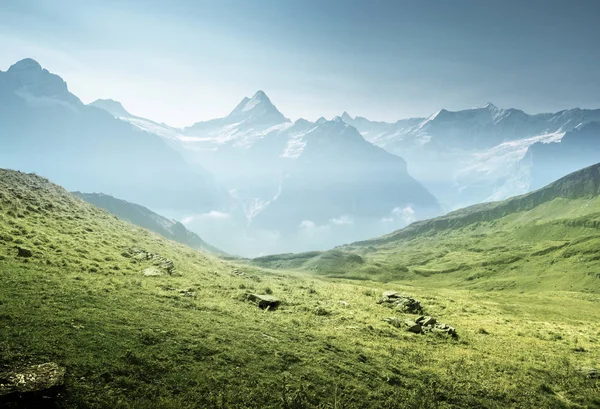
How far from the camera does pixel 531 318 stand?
49062 mm

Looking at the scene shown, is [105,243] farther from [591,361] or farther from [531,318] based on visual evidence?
[531,318]

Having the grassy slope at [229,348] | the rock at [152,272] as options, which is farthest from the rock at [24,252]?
the rock at [152,272]

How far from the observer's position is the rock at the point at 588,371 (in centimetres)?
2434

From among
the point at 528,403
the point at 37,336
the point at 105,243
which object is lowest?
the point at 528,403

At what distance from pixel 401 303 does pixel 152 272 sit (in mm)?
31619

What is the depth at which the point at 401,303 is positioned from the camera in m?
42.7

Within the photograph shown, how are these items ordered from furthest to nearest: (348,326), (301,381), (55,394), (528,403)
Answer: (348,326) → (528,403) → (301,381) → (55,394)

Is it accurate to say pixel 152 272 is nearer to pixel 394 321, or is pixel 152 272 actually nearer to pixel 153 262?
pixel 153 262

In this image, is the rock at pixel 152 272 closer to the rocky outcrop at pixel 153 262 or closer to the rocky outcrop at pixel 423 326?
the rocky outcrop at pixel 153 262

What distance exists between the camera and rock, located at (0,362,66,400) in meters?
11.9

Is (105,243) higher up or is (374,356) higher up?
(105,243)

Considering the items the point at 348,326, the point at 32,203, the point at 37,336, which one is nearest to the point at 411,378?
the point at 348,326

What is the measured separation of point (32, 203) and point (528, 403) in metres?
62.1

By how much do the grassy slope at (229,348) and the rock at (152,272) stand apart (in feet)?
2.49
